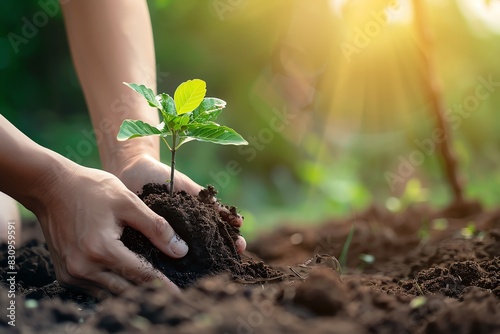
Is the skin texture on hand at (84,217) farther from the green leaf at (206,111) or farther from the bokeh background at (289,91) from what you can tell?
the bokeh background at (289,91)

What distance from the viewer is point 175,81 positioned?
671cm

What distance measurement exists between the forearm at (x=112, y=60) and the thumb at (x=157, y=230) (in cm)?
66

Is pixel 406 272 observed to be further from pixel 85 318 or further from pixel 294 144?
pixel 294 144

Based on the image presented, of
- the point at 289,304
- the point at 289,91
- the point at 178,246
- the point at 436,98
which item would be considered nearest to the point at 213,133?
the point at 178,246

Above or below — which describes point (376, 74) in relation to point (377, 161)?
above

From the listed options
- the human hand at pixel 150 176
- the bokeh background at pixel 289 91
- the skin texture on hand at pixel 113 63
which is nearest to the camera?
the human hand at pixel 150 176

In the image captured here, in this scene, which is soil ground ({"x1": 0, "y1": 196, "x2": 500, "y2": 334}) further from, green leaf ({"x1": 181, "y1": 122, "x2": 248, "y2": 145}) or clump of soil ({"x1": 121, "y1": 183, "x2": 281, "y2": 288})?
green leaf ({"x1": 181, "y1": 122, "x2": 248, "y2": 145})

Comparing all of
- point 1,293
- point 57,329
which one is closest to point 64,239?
point 1,293

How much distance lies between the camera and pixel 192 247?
6.13 feet

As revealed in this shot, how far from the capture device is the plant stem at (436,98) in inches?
148

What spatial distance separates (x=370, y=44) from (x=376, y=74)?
→ 1.44 feet

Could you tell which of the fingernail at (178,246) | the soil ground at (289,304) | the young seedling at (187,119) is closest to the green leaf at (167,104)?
the young seedling at (187,119)

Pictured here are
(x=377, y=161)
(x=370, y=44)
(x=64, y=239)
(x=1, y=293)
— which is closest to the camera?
(x=1, y=293)

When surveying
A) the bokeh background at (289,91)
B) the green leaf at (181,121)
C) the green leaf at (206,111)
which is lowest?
the bokeh background at (289,91)
